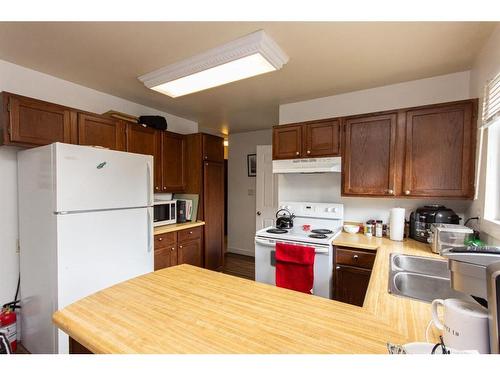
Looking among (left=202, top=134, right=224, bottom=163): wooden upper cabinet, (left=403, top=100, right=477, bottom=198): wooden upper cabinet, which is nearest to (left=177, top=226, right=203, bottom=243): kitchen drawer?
(left=202, top=134, right=224, bottom=163): wooden upper cabinet

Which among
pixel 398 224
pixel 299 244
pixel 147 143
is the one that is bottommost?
pixel 299 244

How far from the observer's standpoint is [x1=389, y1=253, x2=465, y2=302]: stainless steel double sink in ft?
4.75

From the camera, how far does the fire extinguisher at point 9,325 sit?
1.85 meters

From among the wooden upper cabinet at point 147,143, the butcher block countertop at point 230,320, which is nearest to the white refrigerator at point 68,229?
the wooden upper cabinet at point 147,143

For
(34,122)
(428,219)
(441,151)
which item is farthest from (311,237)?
(34,122)

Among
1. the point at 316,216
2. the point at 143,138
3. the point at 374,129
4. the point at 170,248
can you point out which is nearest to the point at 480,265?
the point at 374,129

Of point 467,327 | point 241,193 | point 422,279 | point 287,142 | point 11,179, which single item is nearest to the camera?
point 467,327

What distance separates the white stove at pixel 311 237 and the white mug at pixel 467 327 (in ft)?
4.67

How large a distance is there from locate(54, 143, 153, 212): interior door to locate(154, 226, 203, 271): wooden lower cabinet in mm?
603

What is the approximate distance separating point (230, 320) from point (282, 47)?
1.78m

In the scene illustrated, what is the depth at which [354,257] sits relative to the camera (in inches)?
79.1

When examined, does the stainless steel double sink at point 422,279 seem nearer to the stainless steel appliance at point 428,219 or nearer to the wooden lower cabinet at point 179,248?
the stainless steel appliance at point 428,219

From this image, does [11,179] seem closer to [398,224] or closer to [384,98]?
[398,224]
